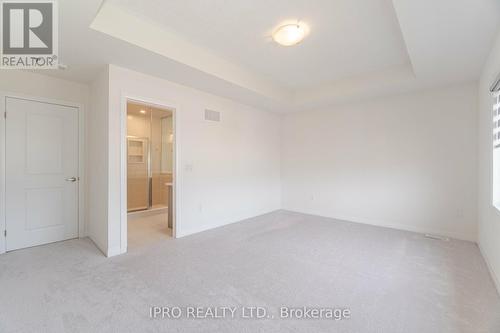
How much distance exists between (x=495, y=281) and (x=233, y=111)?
167 inches

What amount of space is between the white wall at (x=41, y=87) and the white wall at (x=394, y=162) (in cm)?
432

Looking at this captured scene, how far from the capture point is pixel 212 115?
13.4 ft

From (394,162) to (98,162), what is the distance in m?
4.98

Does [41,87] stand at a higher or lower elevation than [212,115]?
higher

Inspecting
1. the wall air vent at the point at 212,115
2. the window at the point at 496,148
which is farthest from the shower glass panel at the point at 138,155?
the window at the point at 496,148

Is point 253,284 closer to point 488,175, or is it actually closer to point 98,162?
point 98,162

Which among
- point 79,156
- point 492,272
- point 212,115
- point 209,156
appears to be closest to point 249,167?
point 209,156

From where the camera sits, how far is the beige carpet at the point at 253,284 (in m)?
1.66

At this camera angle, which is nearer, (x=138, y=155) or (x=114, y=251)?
(x=114, y=251)

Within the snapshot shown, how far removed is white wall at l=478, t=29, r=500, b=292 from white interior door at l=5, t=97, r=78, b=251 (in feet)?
17.7

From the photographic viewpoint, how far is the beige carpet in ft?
5.45

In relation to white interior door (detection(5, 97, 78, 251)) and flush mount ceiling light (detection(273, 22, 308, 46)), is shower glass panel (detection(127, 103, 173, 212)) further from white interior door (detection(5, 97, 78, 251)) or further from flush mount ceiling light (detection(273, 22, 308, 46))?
flush mount ceiling light (detection(273, 22, 308, 46))

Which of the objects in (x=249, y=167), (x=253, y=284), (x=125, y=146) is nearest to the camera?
(x=253, y=284)

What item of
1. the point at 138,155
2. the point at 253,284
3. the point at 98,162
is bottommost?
the point at 253,284
